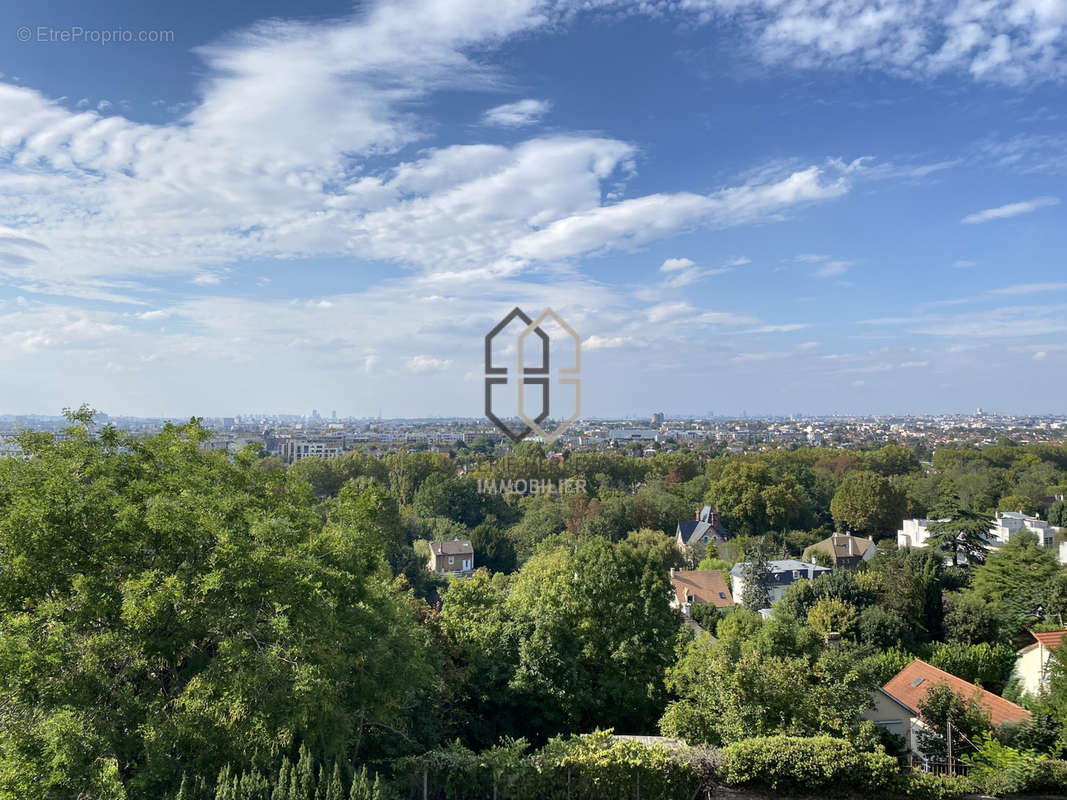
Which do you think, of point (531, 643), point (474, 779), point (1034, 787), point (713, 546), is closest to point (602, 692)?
point (531, 643)

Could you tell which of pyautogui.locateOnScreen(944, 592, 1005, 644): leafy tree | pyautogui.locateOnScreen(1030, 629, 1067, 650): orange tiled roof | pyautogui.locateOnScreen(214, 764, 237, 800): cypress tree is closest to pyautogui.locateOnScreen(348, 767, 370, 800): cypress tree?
pyautogui.locateOnScreen(214, 764, 237, 800): cypress tree

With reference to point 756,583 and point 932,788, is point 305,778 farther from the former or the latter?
point 756,583

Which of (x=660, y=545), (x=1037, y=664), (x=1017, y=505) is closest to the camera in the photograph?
(x=1037, y=664)

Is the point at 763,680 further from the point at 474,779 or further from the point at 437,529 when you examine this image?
the point at 437,529

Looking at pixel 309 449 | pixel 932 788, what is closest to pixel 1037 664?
pixel 932 788

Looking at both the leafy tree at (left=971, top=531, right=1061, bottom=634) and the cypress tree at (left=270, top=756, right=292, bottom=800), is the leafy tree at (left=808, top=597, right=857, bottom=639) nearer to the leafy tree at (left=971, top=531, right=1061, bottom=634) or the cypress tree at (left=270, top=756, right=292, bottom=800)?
the leafy tree at (left=971, top=531, right=1061, bottom=634)

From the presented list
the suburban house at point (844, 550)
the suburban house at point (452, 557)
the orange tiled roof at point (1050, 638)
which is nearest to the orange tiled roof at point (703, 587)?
the suburban house at point (844, 550)

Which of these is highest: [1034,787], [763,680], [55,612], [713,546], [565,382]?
[565,382]
